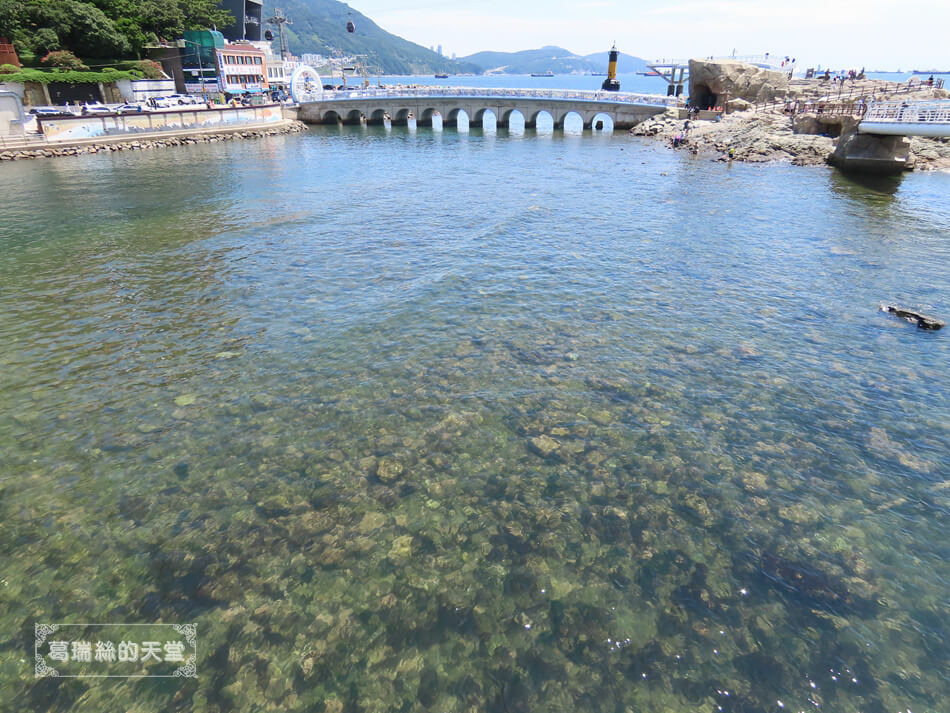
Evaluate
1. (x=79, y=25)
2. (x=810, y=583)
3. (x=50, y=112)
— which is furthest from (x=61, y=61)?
(x=810, y=583)

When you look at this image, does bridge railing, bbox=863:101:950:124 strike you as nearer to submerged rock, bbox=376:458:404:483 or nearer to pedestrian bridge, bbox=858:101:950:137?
pedestrian bridge, bbox=858:101:950:137

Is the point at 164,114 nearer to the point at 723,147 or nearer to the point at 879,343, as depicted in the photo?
the point at 723,147

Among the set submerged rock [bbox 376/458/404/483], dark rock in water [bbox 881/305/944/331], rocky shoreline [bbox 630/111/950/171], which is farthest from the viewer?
rocky shoreline [bbox 630/111/950/171]

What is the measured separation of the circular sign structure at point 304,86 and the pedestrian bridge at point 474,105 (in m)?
0.68

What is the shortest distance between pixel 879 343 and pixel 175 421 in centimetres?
2141

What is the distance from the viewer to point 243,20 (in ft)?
485

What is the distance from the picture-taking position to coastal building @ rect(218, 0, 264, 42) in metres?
145

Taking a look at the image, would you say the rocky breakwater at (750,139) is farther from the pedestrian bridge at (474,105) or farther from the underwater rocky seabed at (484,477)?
the underwater rocky seabed at (484,477)

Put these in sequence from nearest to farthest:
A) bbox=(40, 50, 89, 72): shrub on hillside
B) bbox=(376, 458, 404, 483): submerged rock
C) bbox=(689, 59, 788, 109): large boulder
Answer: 1. bbox=(376, 458, 404, 483): submerged rock
2. bbox=(40, 50, 89, 72): shrub on hillside
3. bbox=(689, 59, 788, 109): large boulder

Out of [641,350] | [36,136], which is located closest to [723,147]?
[641,350]

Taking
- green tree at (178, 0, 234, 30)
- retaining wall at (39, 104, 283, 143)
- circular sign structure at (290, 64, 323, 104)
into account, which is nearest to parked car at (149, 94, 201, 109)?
retaining wall at (39, 104, 283, 143)

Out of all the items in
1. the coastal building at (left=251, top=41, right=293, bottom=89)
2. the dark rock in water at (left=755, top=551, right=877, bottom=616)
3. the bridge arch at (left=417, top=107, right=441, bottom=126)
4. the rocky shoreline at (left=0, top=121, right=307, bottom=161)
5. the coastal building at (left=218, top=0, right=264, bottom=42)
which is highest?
the coastal building at (left=218, top=0, right=264, bottom=42)

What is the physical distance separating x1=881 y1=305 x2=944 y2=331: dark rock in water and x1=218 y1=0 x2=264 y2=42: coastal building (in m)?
171

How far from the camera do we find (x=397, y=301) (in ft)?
65.8
